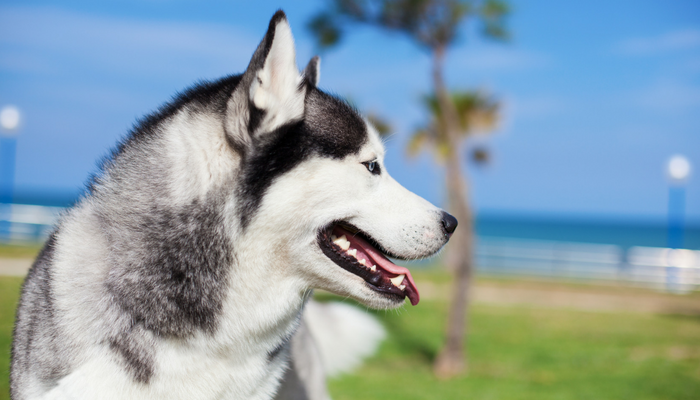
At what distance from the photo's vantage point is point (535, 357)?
30.7 feet

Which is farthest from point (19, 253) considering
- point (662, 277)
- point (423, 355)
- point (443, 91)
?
point (662, 277)

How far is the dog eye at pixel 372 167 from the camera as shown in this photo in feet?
8.41

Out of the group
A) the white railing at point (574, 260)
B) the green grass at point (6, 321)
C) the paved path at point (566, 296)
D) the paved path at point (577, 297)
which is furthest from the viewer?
the white railing at point (574, 260)

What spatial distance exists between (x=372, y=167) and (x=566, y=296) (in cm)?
1453

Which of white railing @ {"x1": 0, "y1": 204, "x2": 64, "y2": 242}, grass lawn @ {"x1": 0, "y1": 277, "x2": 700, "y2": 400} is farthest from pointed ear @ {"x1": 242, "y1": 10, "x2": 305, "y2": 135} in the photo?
white railing @ {"x1": 0, "y1": 204, "x2": 64, "y2": 242}

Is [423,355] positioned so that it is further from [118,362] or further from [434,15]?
[118,362]

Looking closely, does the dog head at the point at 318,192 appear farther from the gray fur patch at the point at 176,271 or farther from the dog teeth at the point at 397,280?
the gray fur patch at the point at 176,271

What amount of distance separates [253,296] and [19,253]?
16.4 metres

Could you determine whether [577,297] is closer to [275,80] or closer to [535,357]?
[535,357]

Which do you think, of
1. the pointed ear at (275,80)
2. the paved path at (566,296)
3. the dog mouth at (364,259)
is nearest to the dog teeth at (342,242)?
the dog mouth at (364,259)

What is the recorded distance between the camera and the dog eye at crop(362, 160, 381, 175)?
2564mm

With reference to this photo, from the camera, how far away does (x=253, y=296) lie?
7.60 feet

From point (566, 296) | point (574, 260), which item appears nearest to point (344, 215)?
point (566, 296)

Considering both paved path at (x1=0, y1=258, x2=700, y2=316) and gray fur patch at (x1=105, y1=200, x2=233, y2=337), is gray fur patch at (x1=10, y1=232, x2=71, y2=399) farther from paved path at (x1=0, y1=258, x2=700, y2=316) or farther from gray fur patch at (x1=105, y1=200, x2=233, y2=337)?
paved path at (x1=0, y1=258, x2=700, y2=316)
